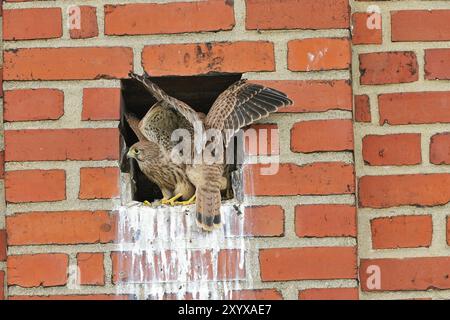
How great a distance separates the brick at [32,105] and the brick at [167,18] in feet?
0.90

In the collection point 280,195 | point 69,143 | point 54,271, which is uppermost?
point 69,143

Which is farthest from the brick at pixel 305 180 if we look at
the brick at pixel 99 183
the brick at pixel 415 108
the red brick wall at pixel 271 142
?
the brick at pixel 99 183

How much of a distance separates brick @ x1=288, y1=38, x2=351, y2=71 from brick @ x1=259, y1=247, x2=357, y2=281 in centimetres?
57

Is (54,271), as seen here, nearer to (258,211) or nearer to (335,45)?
(258,211)

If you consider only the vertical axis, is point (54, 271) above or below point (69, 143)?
below

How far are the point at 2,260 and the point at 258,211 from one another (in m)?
0.86

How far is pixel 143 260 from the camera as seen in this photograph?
2.79 m

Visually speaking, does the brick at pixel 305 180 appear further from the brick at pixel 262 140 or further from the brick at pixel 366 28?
the brick at pixel 366 28

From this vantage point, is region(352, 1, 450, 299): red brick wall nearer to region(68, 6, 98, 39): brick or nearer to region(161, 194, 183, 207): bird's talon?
region(161, 194, 183, 207): bird's talon

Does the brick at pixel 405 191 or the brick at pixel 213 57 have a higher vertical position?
the brick at pixel 213 57

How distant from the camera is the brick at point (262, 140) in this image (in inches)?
112

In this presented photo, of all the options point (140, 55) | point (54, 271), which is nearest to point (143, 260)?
point (54, 271)

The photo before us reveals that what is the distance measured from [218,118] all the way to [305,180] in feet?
1.22

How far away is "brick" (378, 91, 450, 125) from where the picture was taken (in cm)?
296
